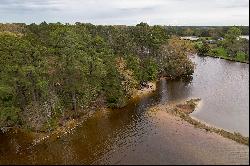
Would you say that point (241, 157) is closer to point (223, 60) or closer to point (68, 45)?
point (68, 45)

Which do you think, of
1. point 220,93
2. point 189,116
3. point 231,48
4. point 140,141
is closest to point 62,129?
point 140,141

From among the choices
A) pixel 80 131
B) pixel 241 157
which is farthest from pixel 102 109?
pixel 241 157

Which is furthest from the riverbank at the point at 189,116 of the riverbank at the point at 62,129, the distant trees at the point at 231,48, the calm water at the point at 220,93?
the distant trees at the point at 231,48

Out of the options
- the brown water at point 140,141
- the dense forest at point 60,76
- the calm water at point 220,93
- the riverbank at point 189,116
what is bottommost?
the brown water at point 140,141

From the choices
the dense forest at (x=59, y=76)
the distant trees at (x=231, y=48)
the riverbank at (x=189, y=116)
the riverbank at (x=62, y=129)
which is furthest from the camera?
the distant trees at (x=231, y=48)

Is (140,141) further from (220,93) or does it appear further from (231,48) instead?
(231,48)

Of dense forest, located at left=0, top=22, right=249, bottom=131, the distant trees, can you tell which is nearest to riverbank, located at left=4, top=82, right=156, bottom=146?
dense forest, located at left=0, top=22, right=249, bottom=131

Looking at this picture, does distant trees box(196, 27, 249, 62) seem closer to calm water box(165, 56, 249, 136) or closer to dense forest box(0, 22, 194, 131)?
calm water box(165, 56, 249, 136)

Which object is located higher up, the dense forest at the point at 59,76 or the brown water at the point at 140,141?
the dense forest at the point at 59,76

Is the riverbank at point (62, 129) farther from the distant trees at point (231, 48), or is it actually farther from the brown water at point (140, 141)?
the distant trees at point (231, 48)
